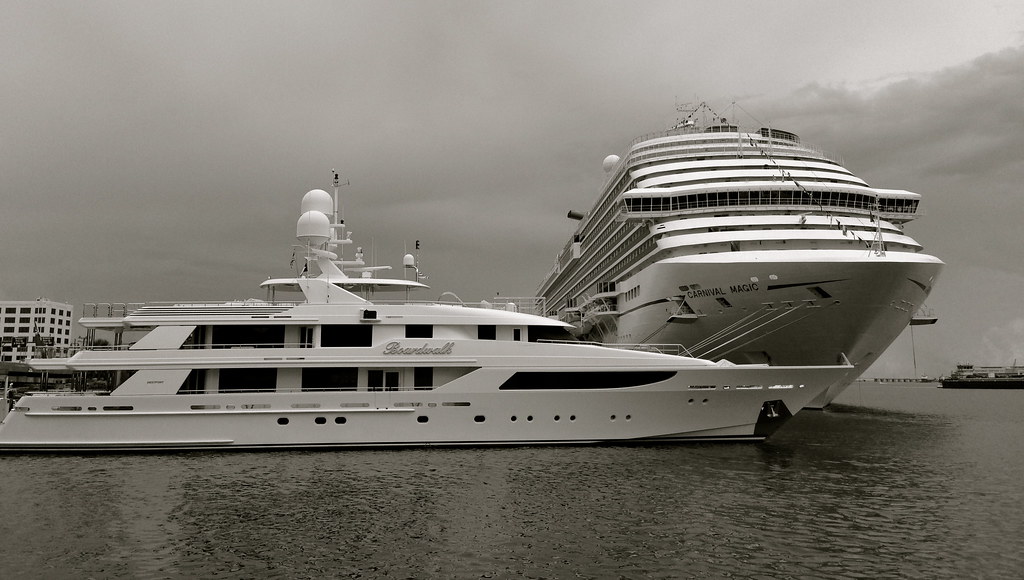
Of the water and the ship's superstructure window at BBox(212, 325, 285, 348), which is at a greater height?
the ship's superstructure window at BBox(212, 325, 285, 348)

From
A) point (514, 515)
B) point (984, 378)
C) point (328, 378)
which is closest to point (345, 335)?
point (328, 378)

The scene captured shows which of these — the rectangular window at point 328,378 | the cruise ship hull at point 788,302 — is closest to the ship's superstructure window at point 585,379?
the rectangular window at point 328,378

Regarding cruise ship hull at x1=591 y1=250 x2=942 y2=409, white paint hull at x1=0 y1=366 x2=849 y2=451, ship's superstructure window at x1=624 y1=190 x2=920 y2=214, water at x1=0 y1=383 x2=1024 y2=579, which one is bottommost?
water at x1=0 y1=383 x2=1024 y2=579

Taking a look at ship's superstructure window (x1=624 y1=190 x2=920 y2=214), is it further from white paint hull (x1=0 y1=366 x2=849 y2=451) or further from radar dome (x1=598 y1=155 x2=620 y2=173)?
A: radar dome (x1=598 y1=155 x2=620 y2=173)

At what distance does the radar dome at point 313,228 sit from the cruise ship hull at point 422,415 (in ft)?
17.4

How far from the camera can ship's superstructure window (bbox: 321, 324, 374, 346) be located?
63.2ft

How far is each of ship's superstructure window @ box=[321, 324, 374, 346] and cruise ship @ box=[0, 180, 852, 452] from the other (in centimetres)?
3

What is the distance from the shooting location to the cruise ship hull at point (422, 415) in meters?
18.0

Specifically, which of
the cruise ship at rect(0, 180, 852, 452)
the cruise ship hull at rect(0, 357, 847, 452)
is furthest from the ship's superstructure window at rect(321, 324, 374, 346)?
the cruise ship hull at rect(0, 357, 847, 452)

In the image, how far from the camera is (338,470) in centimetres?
1558

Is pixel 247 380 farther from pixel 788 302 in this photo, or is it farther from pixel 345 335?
pixel 788 302

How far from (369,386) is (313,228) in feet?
18.5

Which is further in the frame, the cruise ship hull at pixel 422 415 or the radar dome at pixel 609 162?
the radar dome at pixel 609 162

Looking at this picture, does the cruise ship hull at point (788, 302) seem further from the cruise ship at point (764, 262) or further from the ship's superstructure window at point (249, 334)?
the ship's superstructure window at point (249, 334)
